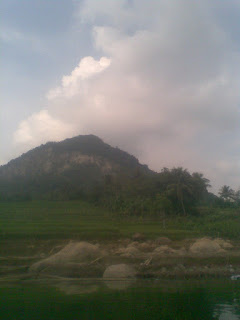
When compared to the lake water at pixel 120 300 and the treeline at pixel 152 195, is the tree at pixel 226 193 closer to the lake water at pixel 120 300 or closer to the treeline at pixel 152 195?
the treeline at pixel 152 195

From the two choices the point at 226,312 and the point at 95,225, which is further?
the point at 95,225

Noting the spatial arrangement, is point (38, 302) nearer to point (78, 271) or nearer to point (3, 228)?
point (78, 271)

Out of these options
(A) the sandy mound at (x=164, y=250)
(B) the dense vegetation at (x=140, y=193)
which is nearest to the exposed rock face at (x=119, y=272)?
(A) the sandy mound at (x=164, y=250)

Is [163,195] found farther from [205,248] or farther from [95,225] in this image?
[205,248]

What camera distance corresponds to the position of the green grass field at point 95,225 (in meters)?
45.8

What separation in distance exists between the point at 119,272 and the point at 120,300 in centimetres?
887

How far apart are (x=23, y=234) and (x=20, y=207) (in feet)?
102

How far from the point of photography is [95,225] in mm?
53656

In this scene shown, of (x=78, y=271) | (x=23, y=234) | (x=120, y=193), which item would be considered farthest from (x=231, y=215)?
(x=78, y=271)

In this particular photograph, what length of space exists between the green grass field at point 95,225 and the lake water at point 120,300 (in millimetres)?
19397

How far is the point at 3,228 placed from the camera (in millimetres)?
46781

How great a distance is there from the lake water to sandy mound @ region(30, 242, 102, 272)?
4394 millimetres

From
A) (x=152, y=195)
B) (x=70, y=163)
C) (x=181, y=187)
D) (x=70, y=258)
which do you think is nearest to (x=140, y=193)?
(x=152, y=195)

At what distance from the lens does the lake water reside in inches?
659
